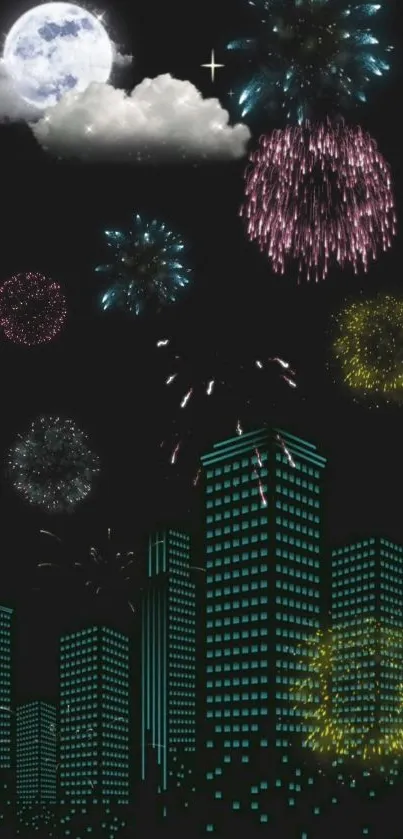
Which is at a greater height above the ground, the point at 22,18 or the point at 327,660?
the point at 22,18

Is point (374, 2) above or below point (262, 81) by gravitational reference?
above

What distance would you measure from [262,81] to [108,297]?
57.7ft

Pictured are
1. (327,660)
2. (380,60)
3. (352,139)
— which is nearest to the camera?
(380,60)

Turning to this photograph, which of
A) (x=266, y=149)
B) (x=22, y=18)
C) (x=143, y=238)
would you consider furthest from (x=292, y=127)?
(x=22, y=18)

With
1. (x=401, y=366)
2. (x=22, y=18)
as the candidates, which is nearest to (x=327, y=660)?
(x=401, y=366)

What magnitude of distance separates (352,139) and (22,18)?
2115cm

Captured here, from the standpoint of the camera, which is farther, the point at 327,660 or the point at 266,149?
the point at 327,660

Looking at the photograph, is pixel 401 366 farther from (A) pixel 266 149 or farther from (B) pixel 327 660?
(B) pixel 327 660

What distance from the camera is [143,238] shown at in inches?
2753

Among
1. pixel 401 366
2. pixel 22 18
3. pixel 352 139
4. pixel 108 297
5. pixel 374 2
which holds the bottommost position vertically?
pixel 401 366

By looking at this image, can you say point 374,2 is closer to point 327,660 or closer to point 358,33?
point 358,33

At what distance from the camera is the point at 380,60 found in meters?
55.7

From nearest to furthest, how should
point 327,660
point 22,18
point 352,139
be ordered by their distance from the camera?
point 352,139
point 22,18
point 327,660

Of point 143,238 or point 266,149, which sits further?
point 143,238
